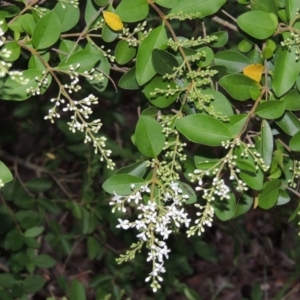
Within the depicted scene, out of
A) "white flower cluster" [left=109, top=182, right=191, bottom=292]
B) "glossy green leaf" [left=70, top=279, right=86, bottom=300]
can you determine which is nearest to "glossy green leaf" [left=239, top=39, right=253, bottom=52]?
"white flower cluster" [left=109, top=182, right=191, bottom=292]

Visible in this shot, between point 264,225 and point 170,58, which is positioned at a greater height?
point 170,58

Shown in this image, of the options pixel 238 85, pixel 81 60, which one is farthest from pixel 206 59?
pixel 81 60

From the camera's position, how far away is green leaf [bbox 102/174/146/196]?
4.80 ft

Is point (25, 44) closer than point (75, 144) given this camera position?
Yes

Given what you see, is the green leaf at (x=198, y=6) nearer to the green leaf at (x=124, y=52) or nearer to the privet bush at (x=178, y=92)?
the privet bush at (x=178, y=92)

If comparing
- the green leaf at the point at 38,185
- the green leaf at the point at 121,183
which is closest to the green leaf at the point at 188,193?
the green leaf at the point at 121,183

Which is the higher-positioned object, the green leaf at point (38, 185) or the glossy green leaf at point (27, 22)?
→ the glossy green leaf at point (27, 22)

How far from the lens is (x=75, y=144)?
2.79m

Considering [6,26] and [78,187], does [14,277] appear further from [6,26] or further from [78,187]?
[6,26]

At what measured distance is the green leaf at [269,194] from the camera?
5.02ft

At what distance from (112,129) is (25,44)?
2.42 m

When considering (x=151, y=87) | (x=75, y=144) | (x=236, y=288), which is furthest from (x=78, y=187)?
(x=151, y=87)

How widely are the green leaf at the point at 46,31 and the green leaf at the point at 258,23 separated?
442 millimetres

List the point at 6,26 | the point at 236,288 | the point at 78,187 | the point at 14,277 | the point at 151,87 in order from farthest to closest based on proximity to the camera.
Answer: the point at 236,288, the point at 78,187, the point at 14,277, the point at 151,87, the point at 6,26
